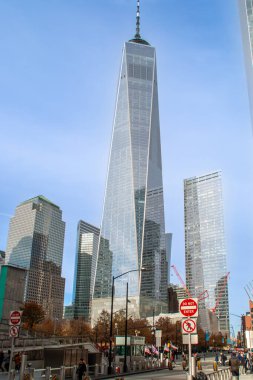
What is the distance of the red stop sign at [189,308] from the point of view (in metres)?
15.6

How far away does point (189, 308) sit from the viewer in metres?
15.8

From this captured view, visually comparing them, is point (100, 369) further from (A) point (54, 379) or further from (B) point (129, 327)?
(B) point (129, 327)

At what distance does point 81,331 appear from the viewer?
135 m

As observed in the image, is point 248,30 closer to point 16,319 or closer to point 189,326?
point 189,326

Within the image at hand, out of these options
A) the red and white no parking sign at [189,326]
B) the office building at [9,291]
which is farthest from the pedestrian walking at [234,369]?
the office building at [9,291]

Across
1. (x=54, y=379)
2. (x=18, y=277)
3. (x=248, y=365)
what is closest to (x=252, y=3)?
(x=248, y=365)

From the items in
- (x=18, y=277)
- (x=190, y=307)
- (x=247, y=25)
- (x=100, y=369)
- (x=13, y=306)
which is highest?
(x=247, y=25)

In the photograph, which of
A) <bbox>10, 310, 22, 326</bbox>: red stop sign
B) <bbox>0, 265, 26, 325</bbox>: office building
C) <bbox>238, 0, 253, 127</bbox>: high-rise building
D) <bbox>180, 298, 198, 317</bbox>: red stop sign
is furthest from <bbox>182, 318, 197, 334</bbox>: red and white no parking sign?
<bbox>0, 265, 26, 325</bbox>: office building

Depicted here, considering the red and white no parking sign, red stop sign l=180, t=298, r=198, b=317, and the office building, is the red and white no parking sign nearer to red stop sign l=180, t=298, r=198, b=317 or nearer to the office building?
red stop sign l=180, t=298, r=198, b=317

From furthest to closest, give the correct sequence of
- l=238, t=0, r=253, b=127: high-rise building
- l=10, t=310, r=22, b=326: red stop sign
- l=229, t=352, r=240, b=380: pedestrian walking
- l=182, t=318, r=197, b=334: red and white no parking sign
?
l=238, t=0, r=253, b=127: high-rise building < l=229, t=352, r=240, b=380: pedestrian walking < l=10, t=310, r=22, b=326: red stop sign < l=182, t=318, r=197, b=334: red and white no parking sign

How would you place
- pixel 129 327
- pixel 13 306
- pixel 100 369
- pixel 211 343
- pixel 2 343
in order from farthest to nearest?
pixel 211 343 < pixel 13 306 < pixel 129 327 < pixel 2 343 < pixel 100 369

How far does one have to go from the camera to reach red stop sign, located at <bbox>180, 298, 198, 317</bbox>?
15633 mm

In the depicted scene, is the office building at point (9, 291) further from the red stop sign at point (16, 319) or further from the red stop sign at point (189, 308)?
the red stop sign at point (189, 308)

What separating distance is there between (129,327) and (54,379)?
102 meters
